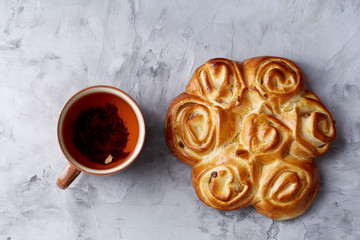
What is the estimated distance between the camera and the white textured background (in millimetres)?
1909

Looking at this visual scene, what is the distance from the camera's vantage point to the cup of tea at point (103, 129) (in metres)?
1.69

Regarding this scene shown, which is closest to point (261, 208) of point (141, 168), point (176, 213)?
point (176, 213)

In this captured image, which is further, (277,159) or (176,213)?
(176,213)

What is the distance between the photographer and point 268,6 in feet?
6.44

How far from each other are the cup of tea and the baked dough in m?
0.21

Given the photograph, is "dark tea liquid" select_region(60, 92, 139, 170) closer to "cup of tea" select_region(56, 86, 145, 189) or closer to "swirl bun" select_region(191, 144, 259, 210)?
"cup of tea" select_region(56, 86, 145, 189)

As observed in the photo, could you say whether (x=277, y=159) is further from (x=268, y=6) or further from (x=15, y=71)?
(x=15, y=71)

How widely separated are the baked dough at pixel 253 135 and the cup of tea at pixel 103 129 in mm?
210

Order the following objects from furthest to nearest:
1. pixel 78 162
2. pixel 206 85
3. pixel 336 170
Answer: pixel 336 170 → pixel 206 85 → pixel 78 162

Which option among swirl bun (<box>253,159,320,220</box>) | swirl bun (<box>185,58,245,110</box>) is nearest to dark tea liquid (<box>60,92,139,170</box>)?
swirl bun (<box>185,58,245,110</box>)

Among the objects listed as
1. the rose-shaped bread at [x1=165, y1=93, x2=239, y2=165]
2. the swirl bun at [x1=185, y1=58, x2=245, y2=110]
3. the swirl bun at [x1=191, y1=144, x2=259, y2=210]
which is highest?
the swirl bun at [x1=185, y1=58, x2=245, y2=110]

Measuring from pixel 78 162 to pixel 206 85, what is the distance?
70 cm

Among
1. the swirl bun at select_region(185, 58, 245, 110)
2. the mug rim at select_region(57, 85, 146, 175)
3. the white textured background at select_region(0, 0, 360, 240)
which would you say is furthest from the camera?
the white textured background at select_region(0, 0, 360, 240)

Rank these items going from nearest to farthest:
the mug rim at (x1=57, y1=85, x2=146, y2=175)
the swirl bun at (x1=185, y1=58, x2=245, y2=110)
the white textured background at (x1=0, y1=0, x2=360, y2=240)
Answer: the mug rim at (x1=57, y1=85, x2=146, y2=175) → the swirl bun at (x1=185, y1=58, x2=245, y2=110) → the white textured background at (x1=0, y1=0, x2=360, y2=240)
